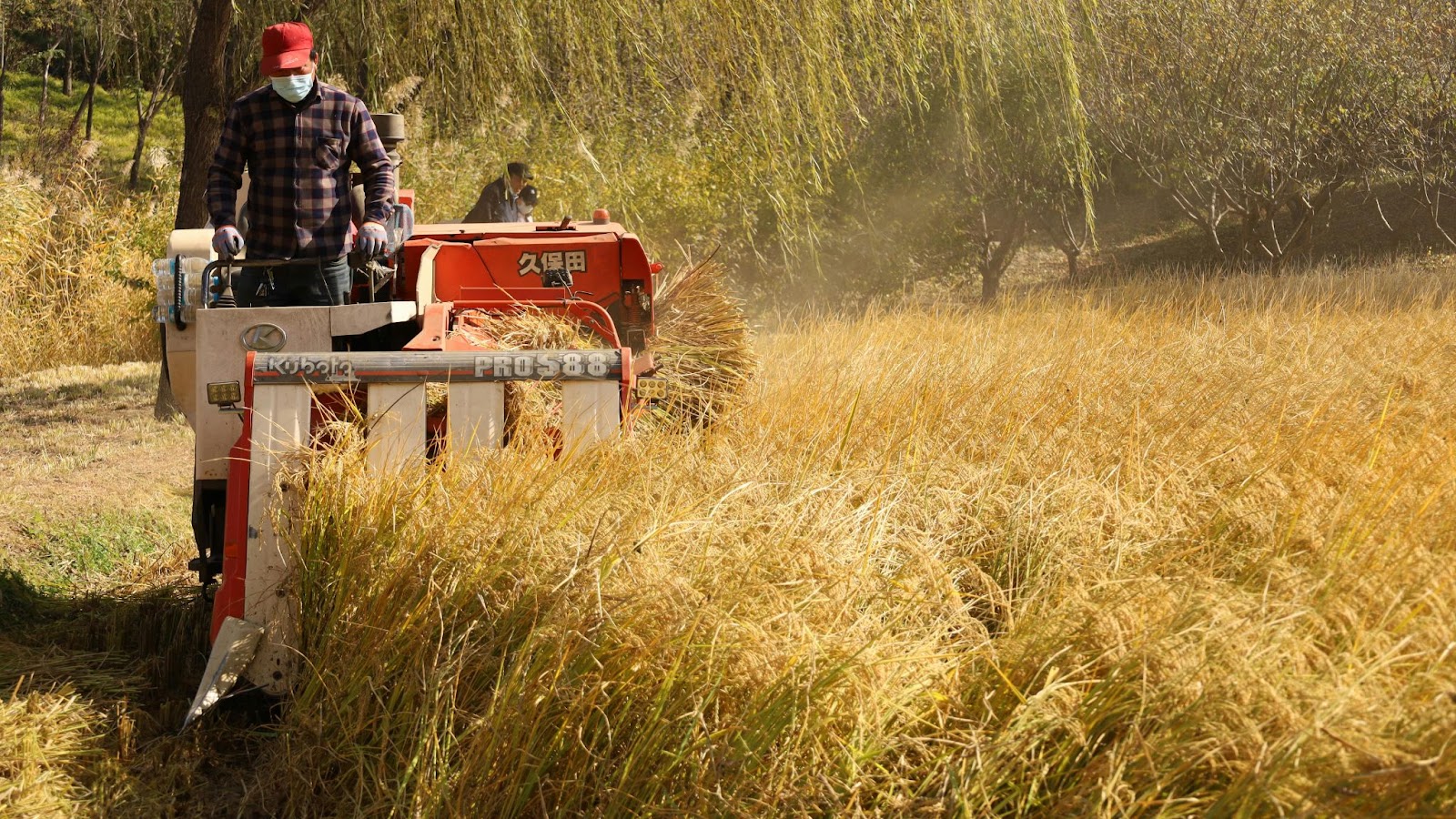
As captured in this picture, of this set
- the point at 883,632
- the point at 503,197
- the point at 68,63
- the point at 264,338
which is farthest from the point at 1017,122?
the point at 68,63

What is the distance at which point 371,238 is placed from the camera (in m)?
4.14

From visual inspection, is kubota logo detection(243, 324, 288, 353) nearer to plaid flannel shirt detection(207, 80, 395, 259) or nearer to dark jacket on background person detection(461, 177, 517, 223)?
plaid flannel shirt detection(207, 80, 395, 259)

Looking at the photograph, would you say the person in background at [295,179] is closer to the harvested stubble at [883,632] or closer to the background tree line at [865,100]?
the harvested stubble at [883,632]

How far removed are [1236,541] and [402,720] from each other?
207cm

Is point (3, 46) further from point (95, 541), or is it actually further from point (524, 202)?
point (95, 541)

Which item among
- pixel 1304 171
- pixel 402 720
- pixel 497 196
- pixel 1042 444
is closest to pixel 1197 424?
pixel 1042 444

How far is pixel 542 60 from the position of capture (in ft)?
21.8

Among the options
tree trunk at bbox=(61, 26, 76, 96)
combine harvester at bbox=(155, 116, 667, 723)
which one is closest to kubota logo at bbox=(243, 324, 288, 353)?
combine harvester at bbox=(155, 116, 667, 723)

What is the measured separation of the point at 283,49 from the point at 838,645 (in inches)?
112

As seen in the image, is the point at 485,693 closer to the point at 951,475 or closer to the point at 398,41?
the point at 951,475

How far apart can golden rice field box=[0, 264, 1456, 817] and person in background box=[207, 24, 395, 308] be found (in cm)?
119

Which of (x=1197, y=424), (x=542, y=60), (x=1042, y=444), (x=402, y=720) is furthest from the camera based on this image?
(x=542, y=60)

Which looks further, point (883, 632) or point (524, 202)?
point (524, 202)

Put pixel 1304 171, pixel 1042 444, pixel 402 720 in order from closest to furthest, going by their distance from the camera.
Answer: pixel 402 720 → pixel 1042 444 → pixel 1304 171
